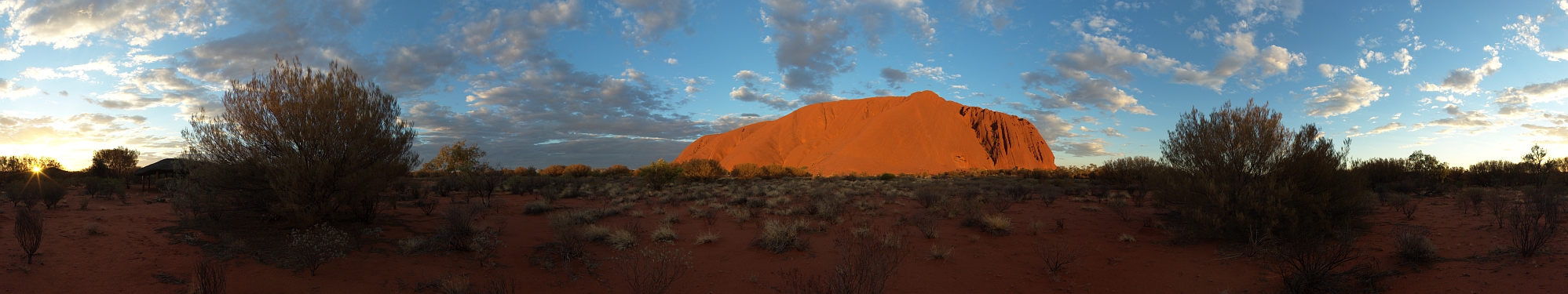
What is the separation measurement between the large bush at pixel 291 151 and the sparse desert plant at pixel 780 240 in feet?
20.7

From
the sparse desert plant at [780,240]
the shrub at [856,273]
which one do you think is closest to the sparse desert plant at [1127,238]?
the shrub at [856,273]

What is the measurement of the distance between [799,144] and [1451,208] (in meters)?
61.2

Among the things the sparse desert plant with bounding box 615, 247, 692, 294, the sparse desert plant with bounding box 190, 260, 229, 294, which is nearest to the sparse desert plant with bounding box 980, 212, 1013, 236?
the sparse desert plant with bounding box 615, 247, 692, 294

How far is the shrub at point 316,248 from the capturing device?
6.30 metres

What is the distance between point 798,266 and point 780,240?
3.05 ft

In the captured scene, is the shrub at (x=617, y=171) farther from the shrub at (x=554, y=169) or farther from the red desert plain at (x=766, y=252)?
the red desert plain at (x=766, y=252)

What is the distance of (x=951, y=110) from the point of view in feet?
230

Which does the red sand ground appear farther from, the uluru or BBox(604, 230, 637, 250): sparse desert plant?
the uluru

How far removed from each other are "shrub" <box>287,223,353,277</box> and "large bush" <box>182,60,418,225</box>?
964 millimetres

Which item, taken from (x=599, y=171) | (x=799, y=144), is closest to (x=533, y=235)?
(x=599, y=171)

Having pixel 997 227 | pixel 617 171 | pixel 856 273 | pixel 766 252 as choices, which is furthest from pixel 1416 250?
pixel 617 171

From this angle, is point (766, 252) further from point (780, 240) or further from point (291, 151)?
point (291, 151)

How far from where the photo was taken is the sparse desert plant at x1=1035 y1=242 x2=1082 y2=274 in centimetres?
691

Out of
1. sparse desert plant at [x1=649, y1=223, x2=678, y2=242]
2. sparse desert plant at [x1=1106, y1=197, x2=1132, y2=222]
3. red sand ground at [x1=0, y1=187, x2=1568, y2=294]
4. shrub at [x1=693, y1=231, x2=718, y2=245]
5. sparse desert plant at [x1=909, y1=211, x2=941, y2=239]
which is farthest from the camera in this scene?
sparse desert plant at [x1=1106, y1=197, x2=1132, y2=222]
